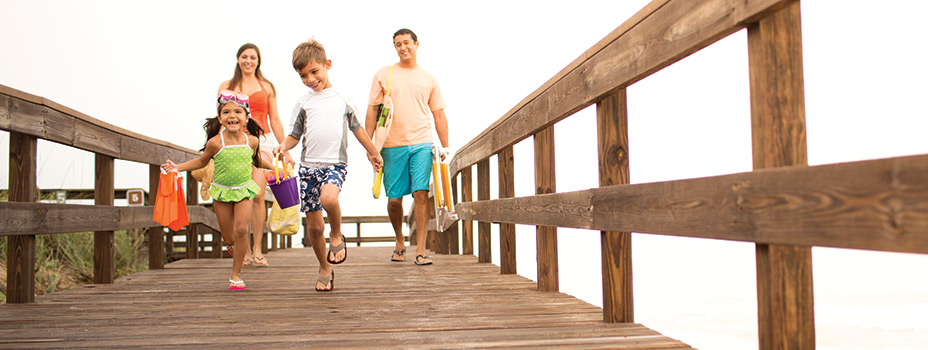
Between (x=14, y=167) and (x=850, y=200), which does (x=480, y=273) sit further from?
(x=850, y=200)

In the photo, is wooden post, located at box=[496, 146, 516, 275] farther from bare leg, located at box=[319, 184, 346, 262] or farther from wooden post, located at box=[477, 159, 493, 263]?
bare leg, located at box=[319, 184, 346, 262]

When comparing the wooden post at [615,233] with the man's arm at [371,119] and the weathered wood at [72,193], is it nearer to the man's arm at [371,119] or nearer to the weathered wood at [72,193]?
the man's arm at [371,119]

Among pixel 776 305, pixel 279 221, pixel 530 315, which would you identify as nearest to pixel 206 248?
pixel 279 221

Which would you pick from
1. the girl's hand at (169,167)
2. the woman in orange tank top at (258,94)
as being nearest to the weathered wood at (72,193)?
the woman in orange tank top at (258,94)

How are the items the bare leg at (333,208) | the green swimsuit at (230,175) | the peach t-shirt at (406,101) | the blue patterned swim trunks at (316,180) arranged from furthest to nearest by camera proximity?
the peach t-shirt at (406,101) < the green swimsuit at (230,175) < the blue patterned swim trunks at (316,180) < the bare leg at (333,208)

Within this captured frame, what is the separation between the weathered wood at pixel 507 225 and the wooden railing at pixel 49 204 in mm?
2602

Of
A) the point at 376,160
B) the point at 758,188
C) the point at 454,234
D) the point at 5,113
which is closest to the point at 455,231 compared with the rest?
the point at 454,234

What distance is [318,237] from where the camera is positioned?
4.30 m

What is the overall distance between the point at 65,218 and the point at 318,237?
149 cm

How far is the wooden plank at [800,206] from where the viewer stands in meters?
1.26

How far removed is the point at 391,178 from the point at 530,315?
112 inches

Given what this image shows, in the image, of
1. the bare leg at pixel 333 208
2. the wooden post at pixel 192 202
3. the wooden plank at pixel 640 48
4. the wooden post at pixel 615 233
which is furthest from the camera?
the wooden post at pixel 192 202

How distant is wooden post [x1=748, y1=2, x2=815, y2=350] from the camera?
1.72 metres

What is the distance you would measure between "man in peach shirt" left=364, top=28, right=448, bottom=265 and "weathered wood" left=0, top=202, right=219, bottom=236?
1.84 metres
